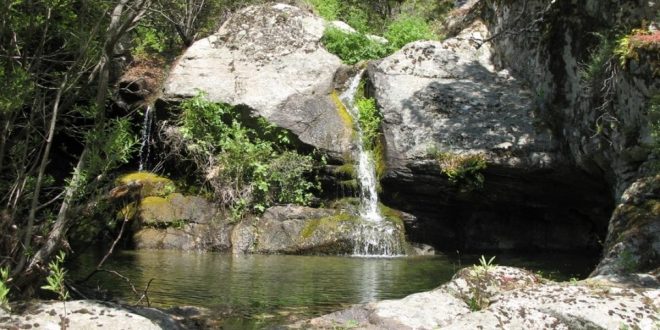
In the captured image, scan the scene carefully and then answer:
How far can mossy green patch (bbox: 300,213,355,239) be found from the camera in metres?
14.6

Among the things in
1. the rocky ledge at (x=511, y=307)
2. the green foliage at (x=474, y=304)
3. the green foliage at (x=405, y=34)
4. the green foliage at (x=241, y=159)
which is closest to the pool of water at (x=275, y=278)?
the rocky ledge at (x=511, y=307)

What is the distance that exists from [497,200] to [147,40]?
45.9 ft

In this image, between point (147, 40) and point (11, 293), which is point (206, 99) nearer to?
point (147, 40)

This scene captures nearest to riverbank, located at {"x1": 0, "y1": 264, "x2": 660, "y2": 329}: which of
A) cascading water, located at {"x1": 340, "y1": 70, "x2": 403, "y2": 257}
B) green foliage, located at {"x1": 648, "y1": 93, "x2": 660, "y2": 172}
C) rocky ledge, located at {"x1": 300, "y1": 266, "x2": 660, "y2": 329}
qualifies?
rocky ledge, located at {"x1": 300, "y1": 266, "x2": 660, "y2": 329}

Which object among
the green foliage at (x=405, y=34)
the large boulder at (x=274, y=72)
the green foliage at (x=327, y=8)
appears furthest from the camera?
the green foliage at (x=327, y=8)

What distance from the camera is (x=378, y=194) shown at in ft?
52.0

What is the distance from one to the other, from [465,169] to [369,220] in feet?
8.37

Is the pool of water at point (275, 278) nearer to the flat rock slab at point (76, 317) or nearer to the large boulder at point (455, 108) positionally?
the flat rock slab at point (76, 317)

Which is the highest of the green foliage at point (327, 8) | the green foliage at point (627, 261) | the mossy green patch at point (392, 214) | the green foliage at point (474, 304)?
the green foliage at point (327, 8)

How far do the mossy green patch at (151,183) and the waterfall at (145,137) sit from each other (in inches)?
62.6

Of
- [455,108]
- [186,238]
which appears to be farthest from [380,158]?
[186,238]

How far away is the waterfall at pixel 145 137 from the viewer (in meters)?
18.0

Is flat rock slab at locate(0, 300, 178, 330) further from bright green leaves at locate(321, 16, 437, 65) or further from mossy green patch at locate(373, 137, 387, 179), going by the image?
bright green leaves at locate(321, 16, 437, 65)

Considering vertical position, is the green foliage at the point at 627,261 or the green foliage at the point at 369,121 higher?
the green foliage at the point at 369,121
